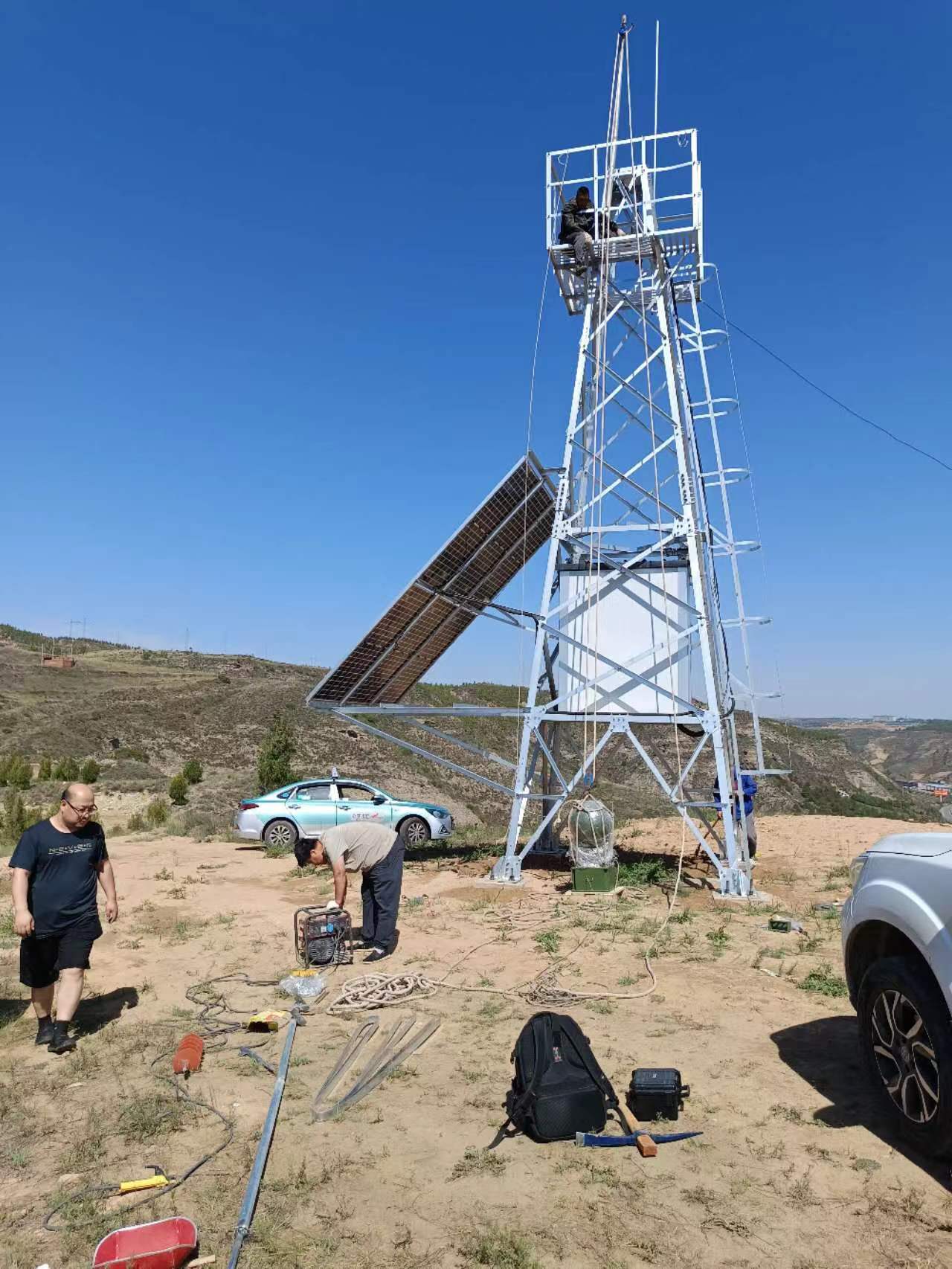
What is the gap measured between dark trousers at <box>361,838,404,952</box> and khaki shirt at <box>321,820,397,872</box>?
0.09m

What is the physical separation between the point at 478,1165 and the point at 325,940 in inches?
180

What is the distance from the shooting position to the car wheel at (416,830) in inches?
731

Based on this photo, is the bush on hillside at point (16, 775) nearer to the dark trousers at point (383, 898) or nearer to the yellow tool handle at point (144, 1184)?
the dark trousers at point (383, 898)

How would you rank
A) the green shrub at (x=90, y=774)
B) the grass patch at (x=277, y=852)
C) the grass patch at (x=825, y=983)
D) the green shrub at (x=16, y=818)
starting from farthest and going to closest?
1. the green shrub at (x=90, y=774)
2. the green shrub at (x=16, y=818)
3. the grass patch at (x=277, y=852)
4. the grass patch at (x=825, y=983)

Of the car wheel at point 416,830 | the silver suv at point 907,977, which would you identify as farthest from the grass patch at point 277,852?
the silver suv at point 907,977

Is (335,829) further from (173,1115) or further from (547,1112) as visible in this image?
(547,1112)

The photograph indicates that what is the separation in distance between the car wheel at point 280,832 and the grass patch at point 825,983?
12.4 m

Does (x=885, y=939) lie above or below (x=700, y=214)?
below

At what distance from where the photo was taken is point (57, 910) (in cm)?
668

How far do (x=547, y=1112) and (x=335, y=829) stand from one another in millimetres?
4740

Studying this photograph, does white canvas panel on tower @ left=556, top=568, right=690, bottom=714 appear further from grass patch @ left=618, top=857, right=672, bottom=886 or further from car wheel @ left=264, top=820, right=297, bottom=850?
car wheel @ left=264, top=820, right=297, bottom=850

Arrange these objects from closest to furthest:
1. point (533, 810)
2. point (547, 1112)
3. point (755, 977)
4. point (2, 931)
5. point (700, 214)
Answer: point (547, 1112) → point (755, 977) → point (2, 931) → point (700, 214) → point (533, 810)

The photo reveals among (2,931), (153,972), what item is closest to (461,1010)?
(153,972)

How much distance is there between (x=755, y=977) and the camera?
26.7ft
